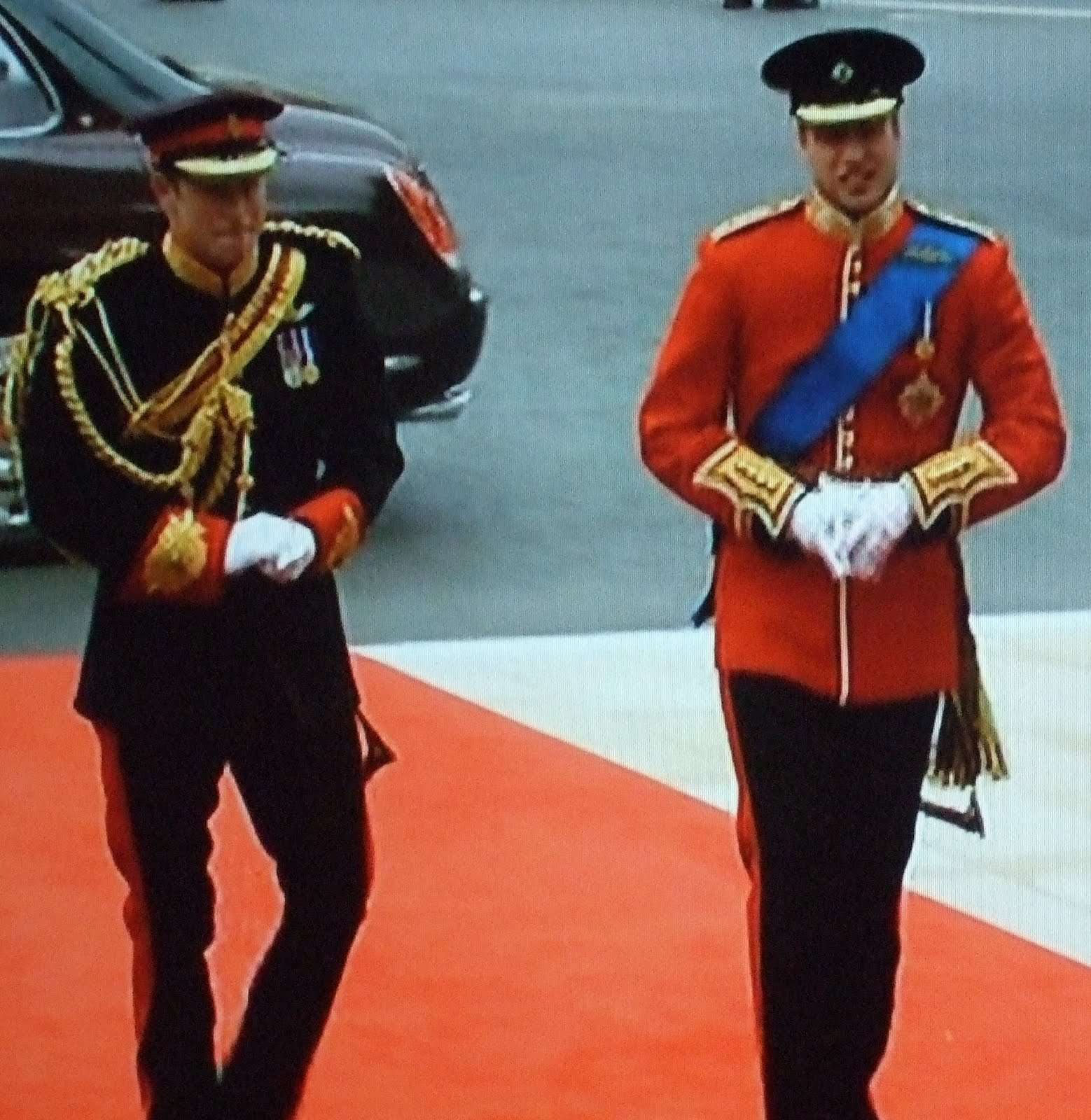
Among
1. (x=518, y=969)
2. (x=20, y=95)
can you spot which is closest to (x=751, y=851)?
(x=518, y=969)

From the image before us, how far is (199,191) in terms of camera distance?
15.7ft

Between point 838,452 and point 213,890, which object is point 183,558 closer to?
point 213,890

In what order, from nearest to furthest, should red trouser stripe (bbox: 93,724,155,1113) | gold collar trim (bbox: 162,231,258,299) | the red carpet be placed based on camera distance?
gold collar trim (bbox: 162,231,258,299) < red trouser stripe (bbox: 93,724,155,1113) < the red carpet

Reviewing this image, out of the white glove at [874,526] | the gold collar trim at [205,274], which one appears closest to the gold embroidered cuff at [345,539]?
the gold collar trim at [205,274]

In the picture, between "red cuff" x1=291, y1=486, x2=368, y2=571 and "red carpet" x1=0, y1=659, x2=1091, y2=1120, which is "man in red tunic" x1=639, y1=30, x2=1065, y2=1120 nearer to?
"red cuff" x1=291, y1=486, x2=368, y2=571

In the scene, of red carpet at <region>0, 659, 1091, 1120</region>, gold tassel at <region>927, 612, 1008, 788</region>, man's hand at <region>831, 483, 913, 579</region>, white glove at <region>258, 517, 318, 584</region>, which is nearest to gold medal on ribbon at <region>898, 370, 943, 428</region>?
man's hand at <region>831, 483, 913, 579</region>

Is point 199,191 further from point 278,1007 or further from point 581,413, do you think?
point 581,413

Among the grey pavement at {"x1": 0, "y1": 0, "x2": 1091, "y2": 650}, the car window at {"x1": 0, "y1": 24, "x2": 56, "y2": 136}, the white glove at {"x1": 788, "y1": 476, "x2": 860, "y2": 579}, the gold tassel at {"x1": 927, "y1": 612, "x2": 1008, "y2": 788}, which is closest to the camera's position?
the white glove at {"x1": 788, "y1": 476, "x2": 860, "y2": 579}

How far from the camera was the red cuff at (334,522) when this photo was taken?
4.81 metres

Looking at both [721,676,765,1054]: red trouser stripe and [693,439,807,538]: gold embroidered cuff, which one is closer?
[693,439,807,538]: gold embroidered cuff

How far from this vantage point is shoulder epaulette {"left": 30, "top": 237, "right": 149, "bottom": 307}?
15.7ft

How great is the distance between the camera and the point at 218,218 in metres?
4.78

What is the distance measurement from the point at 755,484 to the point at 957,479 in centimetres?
27

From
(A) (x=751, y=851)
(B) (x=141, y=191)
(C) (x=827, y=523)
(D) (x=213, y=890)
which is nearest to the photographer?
(C) (x=827, y=523)
